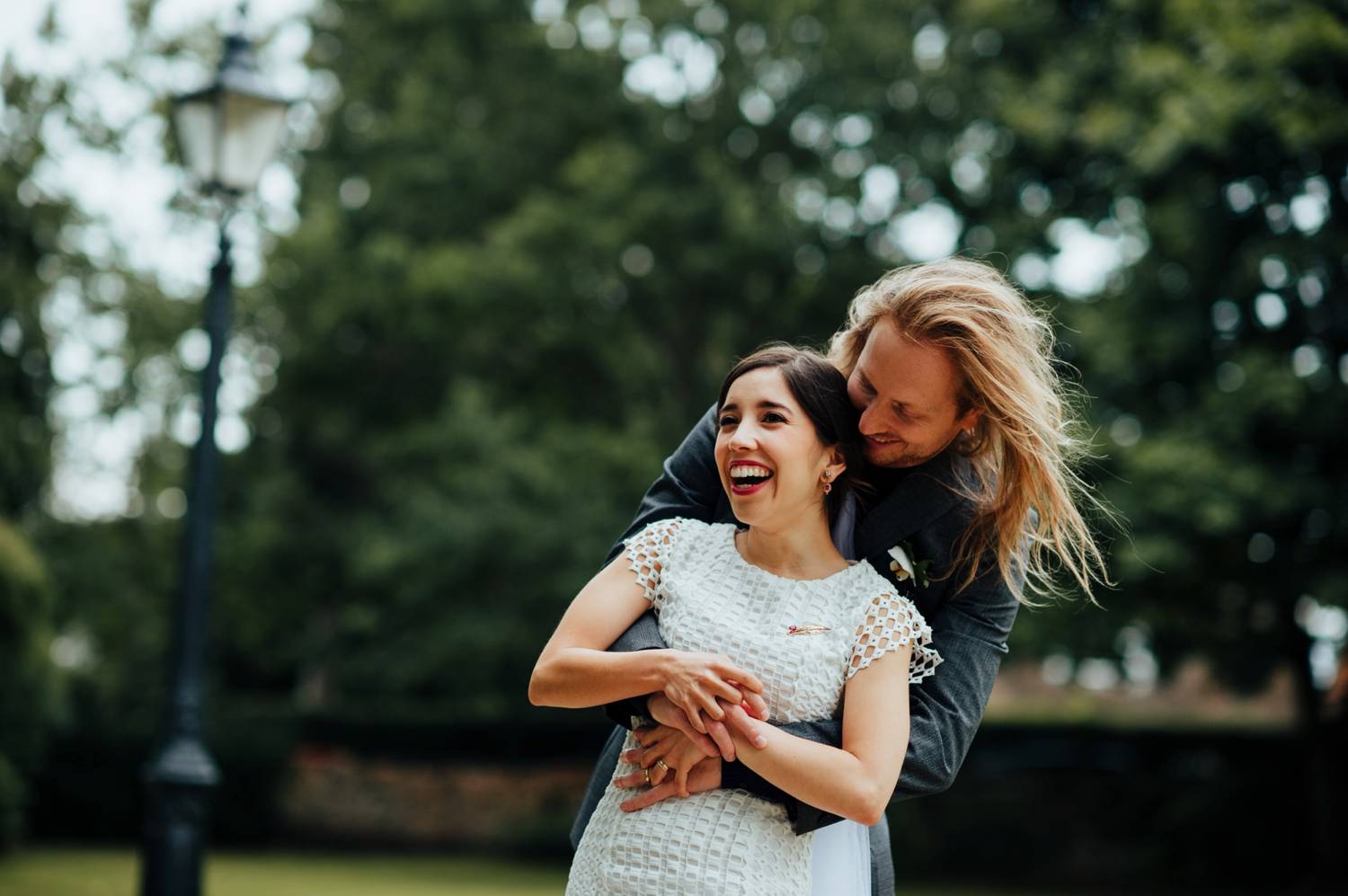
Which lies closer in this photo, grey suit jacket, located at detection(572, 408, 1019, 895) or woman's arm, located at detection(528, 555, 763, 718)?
woman's arm, located at detection(528, 555, 763, 718)

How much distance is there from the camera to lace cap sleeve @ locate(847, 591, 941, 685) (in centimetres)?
265

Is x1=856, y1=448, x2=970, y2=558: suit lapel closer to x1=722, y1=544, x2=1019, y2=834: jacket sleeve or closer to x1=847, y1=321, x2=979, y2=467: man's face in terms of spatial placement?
x1=847, y1=321, x2=979, y2=467: man's face

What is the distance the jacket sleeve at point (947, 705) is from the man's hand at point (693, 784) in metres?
0.02

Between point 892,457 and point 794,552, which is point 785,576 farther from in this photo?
point 892,457

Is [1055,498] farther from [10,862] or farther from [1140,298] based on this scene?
[10,862]

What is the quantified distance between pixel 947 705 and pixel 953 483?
0.46 meters

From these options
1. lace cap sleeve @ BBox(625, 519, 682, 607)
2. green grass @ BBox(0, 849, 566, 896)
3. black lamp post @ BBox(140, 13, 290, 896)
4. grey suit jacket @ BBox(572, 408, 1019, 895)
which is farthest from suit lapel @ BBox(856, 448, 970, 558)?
green grass @ BBox(0, 849, 566, 896)

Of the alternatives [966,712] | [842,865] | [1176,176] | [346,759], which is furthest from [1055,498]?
[346,759]

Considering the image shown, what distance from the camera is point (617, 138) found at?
20.4 meters

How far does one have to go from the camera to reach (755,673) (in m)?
2.66

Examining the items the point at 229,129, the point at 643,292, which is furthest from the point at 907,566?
the point at 643,292

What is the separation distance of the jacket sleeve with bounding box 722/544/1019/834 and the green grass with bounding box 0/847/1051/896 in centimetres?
1327

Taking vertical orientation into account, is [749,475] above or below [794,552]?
above

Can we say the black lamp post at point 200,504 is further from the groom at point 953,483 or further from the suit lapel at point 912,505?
the suit lapel at point 912,505
